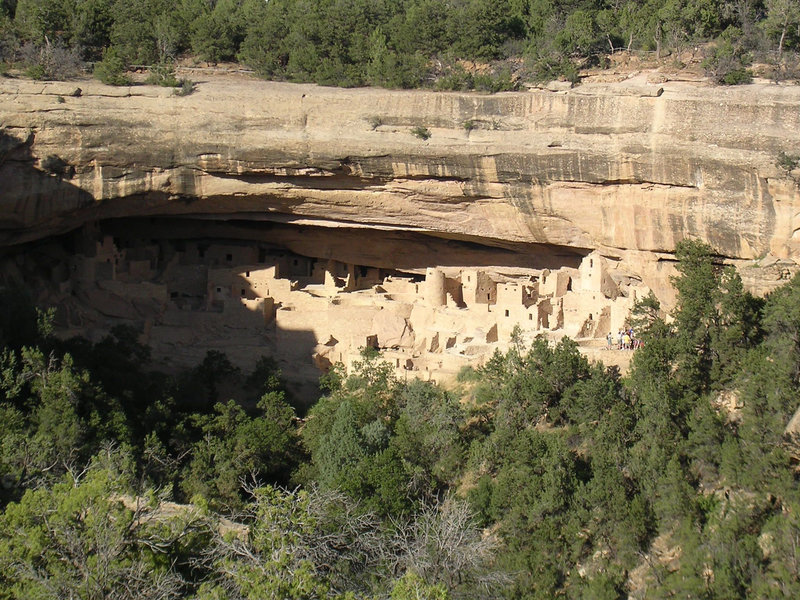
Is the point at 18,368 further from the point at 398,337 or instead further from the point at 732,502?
the point at 732,502

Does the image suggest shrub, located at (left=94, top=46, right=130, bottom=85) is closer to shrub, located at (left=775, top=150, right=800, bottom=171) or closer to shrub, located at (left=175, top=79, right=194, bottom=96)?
shrub, located at (left=175, top=79, right=194, bottom=96)

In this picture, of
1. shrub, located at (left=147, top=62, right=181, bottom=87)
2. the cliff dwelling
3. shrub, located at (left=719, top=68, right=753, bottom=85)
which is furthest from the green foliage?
shrub, located at (left=719, top=68, right=753, bottom=85)

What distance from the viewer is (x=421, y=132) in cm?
1747

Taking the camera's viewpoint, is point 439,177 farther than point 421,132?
Yes

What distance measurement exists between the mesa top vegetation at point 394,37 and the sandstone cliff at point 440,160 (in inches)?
56.1

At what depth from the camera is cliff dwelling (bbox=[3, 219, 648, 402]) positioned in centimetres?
1788

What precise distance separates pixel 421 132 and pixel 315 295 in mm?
3728

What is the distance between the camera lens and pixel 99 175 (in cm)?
1816

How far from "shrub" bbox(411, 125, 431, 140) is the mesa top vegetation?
159 cm

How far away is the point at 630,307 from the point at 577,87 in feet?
12.3

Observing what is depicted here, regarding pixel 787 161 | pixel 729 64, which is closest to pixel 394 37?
pixel 729 64

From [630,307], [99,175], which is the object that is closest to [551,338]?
[630,307]

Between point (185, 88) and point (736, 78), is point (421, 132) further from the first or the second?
point (736, 78)

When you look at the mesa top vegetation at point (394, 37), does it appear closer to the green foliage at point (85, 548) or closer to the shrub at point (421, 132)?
the shrub at point (421, 132)
